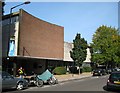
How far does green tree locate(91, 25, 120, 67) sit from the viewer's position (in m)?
59.5

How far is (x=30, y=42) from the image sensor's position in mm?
39625

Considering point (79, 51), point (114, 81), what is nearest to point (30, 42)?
point (79, 51)

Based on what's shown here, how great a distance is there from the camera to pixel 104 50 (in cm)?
6106

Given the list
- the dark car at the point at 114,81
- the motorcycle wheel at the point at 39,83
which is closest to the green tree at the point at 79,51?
the motorcycle wheel at the point at 39,83

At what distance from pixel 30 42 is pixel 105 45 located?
25.4 meters

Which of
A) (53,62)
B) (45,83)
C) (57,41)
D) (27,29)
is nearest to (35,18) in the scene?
(27,29)

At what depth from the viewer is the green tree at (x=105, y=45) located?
59500 millimetres

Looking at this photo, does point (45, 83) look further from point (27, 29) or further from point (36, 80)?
point (27, 29)

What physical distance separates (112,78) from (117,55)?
143 ft

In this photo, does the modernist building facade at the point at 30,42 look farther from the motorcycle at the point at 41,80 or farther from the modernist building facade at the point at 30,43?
the motorcycle at the point at 41,80

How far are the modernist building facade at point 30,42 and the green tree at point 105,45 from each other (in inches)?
523

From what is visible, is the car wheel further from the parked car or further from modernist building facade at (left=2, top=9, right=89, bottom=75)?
modernist building facade at (left=2, top=9, right=89, bottom=75)

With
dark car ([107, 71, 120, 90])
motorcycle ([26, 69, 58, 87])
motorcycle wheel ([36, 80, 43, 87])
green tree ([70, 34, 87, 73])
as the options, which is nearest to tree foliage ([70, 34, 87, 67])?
green tree ([70, 34, 87, 73])

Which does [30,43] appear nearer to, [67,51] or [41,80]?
[67,51]
